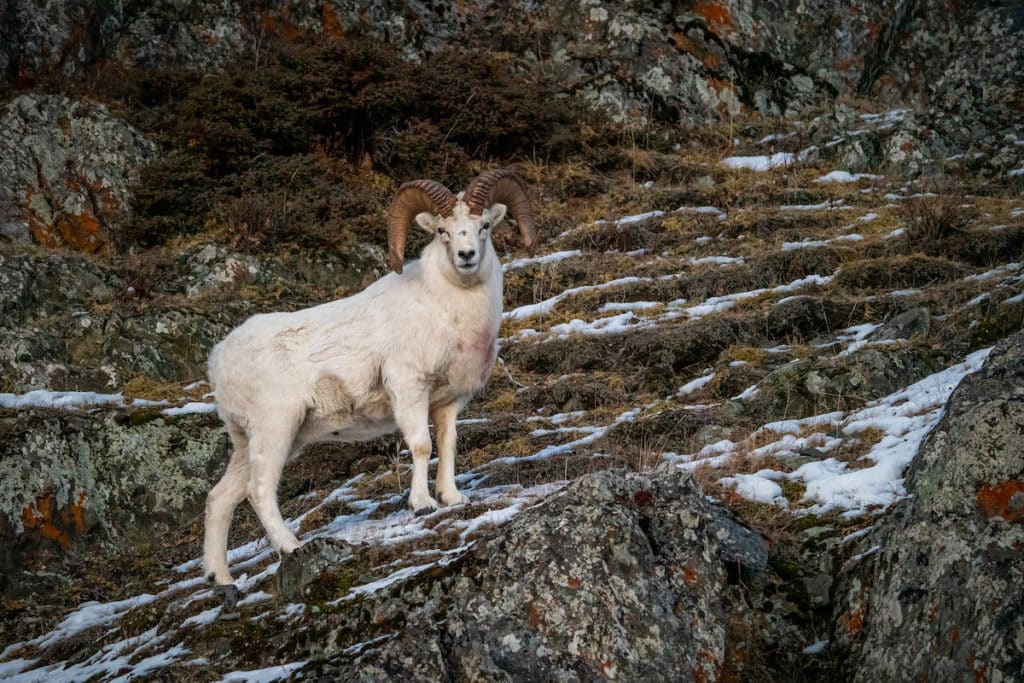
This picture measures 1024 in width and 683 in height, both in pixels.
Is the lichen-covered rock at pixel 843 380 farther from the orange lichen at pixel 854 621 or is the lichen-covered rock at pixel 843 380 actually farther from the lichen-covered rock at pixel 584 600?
the orange lichen at pixel 854 621

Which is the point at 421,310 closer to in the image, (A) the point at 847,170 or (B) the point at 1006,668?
(B) the point at 1006,668

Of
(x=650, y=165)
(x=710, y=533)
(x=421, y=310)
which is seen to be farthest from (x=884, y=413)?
(x=650, y=165)

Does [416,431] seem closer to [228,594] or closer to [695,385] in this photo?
[228,594]

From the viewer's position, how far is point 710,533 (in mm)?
7551

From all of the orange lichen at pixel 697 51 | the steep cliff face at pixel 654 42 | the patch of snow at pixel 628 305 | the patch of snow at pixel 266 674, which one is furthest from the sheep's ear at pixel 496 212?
the orange lichen at pixel 697 51

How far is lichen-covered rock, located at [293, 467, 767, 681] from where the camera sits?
688cm

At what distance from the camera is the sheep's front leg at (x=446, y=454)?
991 cm

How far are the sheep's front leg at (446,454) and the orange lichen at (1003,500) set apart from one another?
4647 millimetres

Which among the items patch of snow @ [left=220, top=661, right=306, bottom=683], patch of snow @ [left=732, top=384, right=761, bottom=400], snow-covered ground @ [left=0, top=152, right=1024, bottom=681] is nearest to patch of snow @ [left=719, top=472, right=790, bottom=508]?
snow-covered ground @ [left=0, top=152, right=1024, bottom=681]

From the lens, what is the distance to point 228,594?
30.6 ft

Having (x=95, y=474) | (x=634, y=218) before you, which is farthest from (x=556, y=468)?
(x=634, y=218)

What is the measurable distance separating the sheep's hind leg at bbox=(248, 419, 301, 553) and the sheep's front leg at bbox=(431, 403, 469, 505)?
1.35 meters

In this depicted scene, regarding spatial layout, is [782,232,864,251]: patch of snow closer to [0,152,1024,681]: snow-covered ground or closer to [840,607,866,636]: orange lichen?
[0,152,1024,681]: snow-covered ground

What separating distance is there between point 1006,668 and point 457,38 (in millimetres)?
19899
